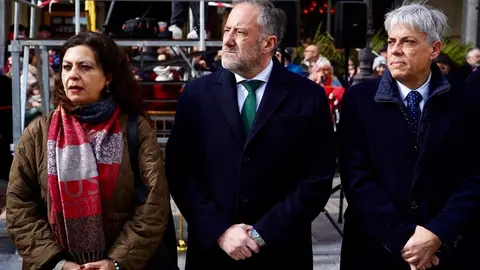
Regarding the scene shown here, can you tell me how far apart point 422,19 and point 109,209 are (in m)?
1.74

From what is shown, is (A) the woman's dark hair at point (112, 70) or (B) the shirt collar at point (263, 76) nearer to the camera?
(A) the woman's dark hair at point (112, 70)

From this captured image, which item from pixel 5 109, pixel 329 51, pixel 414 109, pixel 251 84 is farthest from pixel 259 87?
pixel 329 51

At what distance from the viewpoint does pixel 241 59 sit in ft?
14.4

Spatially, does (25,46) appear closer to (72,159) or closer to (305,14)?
(72,159)

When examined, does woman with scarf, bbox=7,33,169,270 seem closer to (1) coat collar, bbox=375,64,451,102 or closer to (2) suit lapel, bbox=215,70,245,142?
(2) suit lapel, bbox=215,70,245,142

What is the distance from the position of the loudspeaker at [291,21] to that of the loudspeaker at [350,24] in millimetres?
883

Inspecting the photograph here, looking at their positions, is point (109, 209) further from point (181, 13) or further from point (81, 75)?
point (181, 13)

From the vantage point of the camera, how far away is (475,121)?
4.44 m

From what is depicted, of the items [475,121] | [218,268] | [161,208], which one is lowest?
[218,268]

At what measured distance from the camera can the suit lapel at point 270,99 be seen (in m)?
4.34

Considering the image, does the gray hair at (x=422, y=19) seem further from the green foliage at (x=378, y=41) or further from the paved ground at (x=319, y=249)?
the green foliage at (x=378, y=41)

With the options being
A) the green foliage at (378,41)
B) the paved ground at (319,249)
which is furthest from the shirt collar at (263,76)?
the green foliage at (378,41)

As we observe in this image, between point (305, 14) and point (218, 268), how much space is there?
21.5m

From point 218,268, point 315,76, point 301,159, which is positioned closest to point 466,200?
point 301,159
